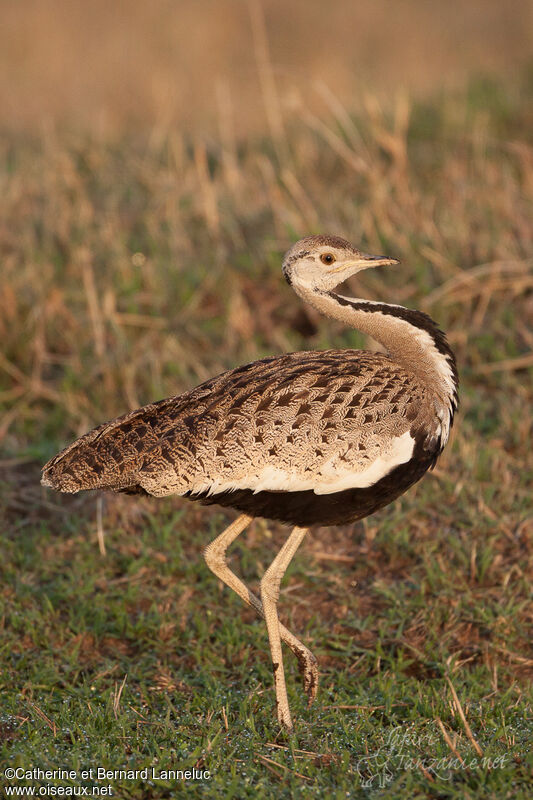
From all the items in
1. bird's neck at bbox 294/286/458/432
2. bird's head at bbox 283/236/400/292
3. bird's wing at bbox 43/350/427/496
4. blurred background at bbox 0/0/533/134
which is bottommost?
blurred background at bbox 0/0/533/134

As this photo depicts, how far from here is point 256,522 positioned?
474 centimetres

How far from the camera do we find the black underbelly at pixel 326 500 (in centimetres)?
352

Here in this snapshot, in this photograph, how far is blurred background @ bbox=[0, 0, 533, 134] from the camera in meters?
10.2

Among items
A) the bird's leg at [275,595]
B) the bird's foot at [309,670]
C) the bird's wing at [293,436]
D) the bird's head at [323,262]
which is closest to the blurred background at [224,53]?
the bird's head at [323,262]

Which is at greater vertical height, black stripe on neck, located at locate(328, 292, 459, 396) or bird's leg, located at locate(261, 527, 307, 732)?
black stripe on neck, located at locate(328, 292, 459, 396)

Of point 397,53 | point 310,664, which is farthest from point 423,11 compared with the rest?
point 310,664

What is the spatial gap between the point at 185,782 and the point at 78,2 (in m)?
12.2

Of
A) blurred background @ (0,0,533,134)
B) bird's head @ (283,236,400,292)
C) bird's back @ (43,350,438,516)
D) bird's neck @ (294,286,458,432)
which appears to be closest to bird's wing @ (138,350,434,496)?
bird's back @ (43,350,438,516)

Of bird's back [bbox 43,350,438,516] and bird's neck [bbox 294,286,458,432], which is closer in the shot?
bird's back [bbox 43,350,438,516]

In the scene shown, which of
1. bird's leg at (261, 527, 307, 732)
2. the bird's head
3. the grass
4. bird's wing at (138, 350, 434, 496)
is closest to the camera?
the grass

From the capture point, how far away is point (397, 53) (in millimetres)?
12406

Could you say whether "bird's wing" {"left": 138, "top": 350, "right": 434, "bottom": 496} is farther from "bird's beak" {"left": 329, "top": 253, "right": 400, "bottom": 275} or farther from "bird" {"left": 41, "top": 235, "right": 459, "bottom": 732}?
"bird's beak" {"left": 329, "top": 253, "right": 400, "bottom": 275}

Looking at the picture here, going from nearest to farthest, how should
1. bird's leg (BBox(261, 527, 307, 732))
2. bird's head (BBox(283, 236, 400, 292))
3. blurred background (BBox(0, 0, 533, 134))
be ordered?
bird's leg (BBox(261, 527, 307, 732)) → bird's head (BBox(283, 236, 400, 292)) → blurred background (BBox(0, 0, 533, 134))

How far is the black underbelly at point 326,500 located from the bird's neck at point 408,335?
30 cm
